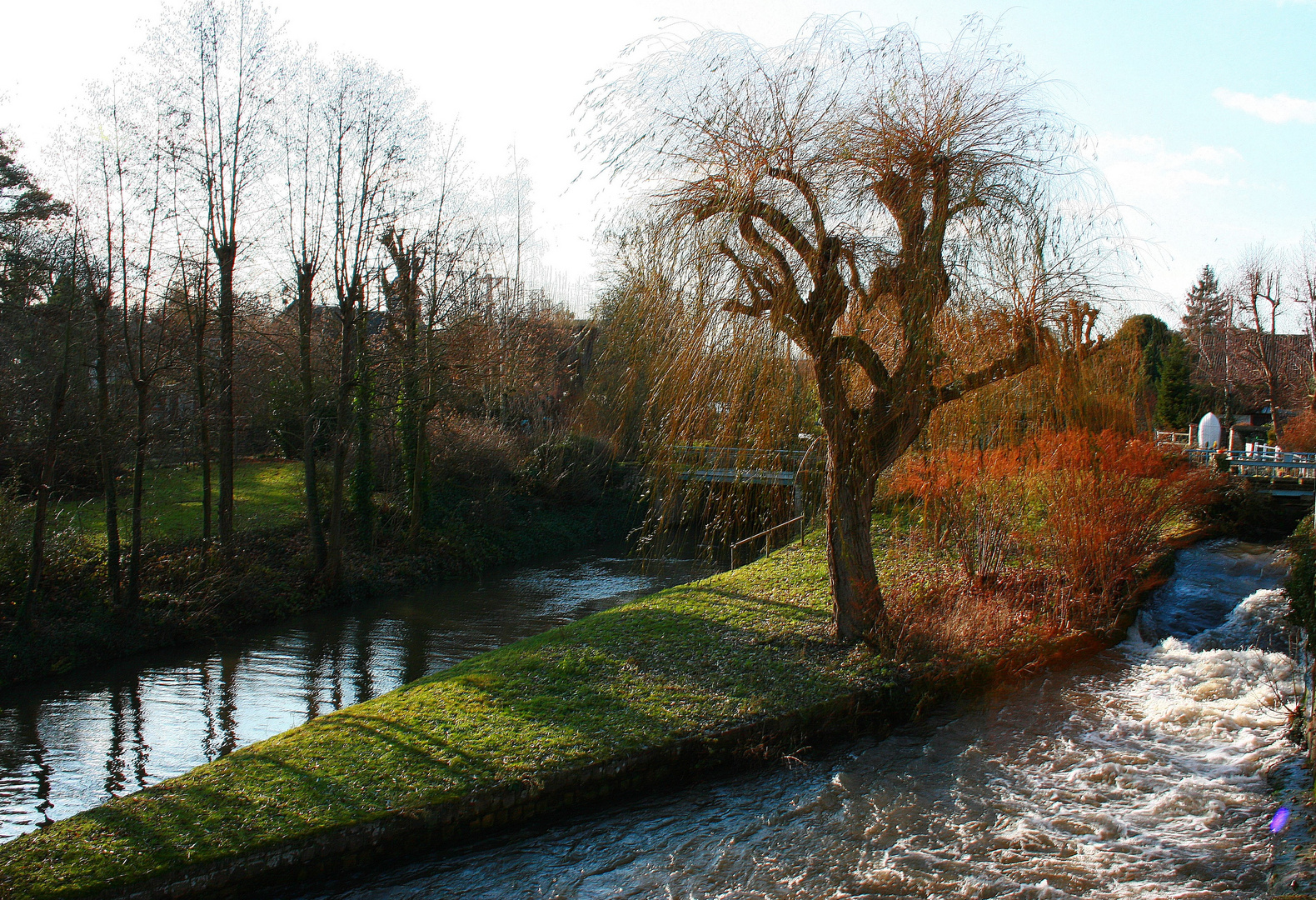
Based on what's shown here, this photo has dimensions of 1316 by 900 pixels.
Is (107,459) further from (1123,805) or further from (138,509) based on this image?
(1123,805)

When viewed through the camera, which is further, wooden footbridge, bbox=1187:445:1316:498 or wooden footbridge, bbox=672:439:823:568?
wooden footbridge, bbox=1187:445:1316:498

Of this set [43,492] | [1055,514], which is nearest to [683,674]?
[1055,514]

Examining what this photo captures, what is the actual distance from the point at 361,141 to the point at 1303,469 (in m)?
22.5

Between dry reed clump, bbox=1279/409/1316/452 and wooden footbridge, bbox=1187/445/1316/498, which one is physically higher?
dry reed clump, bbox=1279/409/1316/452

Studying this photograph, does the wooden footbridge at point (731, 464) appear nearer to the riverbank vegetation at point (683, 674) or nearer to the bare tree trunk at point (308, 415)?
the riverbank vegetation at point (683, 674)

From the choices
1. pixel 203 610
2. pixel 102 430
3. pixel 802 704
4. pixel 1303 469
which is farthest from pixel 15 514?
pixel 1303 469

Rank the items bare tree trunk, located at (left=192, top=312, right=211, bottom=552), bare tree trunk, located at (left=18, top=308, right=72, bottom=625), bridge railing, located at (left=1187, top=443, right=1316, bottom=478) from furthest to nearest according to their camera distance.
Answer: bridge railing, located at (left=1187, top=443, right=1316, bottom=478), bare tree trunk, located at (left=192, top=312, right=211, bottom=552), bare tree trunk, located at (left=18, top=308, right=72, bottom=625)

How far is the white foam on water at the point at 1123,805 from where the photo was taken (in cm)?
532

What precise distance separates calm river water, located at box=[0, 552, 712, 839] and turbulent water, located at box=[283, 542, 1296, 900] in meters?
3.94

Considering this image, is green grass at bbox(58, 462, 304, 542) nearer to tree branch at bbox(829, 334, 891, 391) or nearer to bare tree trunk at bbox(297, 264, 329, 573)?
bare tree trunk at bbox(297, 264, 329, 573)

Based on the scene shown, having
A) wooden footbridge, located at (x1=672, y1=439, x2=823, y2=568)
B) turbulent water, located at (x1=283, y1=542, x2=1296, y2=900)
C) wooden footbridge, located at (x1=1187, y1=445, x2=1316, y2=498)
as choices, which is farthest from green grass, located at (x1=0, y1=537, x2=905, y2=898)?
wooden footbridge, located at (x1=1187, y1=445, x2=1316, y2=498)

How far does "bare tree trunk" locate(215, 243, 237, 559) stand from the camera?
51.6ft

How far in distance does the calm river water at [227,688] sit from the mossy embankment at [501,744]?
1.80 m

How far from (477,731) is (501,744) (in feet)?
1.26
